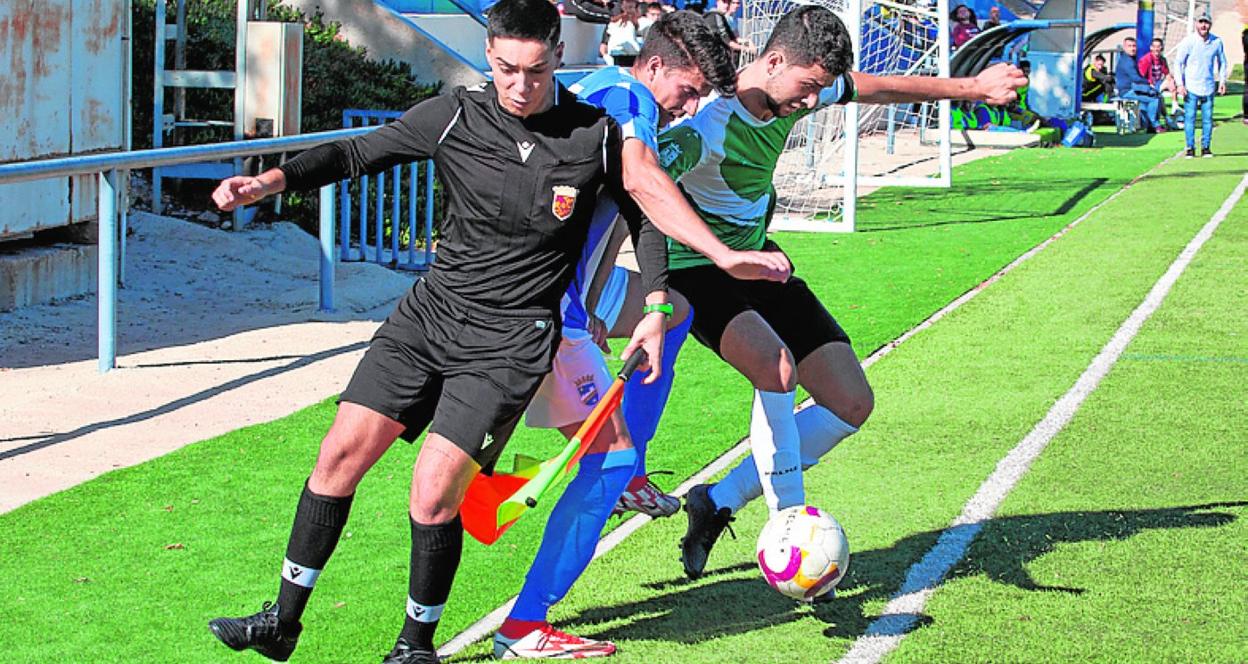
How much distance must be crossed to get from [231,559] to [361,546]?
20.6 inches

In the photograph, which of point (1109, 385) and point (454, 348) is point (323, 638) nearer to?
point (454, 348)

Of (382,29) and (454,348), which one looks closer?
(454,348)

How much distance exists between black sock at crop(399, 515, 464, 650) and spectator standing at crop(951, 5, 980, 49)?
27.7 m

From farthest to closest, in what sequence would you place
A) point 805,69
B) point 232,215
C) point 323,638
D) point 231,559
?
point 232,215 < point 231,559 < point 805,69 < point 323,638

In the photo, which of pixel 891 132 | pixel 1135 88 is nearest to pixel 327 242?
pixel 891 132

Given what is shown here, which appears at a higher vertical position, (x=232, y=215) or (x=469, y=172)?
(x=469, y=172)

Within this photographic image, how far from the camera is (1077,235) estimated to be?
56.3 feet

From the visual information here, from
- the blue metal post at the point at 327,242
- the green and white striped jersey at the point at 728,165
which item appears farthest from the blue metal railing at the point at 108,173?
the green and white striped jersey at the point at 728,165

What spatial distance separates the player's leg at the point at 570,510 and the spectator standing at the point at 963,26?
27.1 meters

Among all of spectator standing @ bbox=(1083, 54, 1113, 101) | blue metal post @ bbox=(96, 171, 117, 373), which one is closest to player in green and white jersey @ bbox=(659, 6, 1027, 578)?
blue metal post @ bbox=(96, 171, 117, 373)

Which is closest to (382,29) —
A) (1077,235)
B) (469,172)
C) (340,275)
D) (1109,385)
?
(340,275)

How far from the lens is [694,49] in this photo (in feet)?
Answer: 18.4

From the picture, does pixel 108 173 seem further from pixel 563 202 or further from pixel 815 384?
pixel 563 202

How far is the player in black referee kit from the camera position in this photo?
4840 mm
